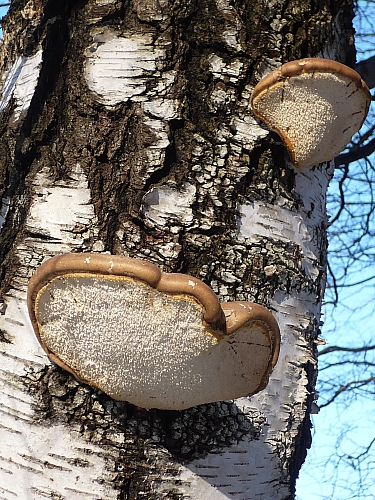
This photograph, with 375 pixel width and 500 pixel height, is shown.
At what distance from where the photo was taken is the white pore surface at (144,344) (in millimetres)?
1089

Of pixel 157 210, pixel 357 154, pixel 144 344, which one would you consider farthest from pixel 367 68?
pixel 144 344

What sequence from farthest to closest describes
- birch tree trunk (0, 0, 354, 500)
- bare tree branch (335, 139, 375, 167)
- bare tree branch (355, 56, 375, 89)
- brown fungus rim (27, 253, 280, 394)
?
bare tree branch (335, 139, 375, 167)
bare tree branch (355, 56, 375, 89)
birch tree trunk (0, 0, 354, 500)
brown fungus rim (27, 253, 280, 394)

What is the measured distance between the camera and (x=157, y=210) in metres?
1.35

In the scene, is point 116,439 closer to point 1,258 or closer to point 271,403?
point 271,403

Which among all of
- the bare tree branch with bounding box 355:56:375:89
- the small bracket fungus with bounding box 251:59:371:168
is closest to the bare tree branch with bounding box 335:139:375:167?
the bare tree branch with bounding box 355:56:375:89

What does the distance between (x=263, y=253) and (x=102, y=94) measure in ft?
1.91

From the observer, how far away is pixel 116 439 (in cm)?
126

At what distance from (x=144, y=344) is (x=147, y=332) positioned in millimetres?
38

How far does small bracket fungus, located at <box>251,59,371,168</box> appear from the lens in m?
1.28

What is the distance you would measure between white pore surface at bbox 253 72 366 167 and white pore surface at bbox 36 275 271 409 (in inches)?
20.7

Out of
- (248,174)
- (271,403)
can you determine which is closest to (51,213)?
(248,174)

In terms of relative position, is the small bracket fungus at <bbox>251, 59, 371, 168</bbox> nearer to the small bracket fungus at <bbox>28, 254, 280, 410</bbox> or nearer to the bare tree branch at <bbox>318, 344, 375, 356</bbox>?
the small bracket fungus at <bbox>28, 254, 280, 410</bbox>

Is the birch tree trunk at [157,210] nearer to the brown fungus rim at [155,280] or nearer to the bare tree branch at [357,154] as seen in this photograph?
the brown fungus rim at [155,280]

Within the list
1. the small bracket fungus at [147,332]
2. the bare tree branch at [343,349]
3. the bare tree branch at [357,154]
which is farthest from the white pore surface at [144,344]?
the bare tree branch at [343,349]
